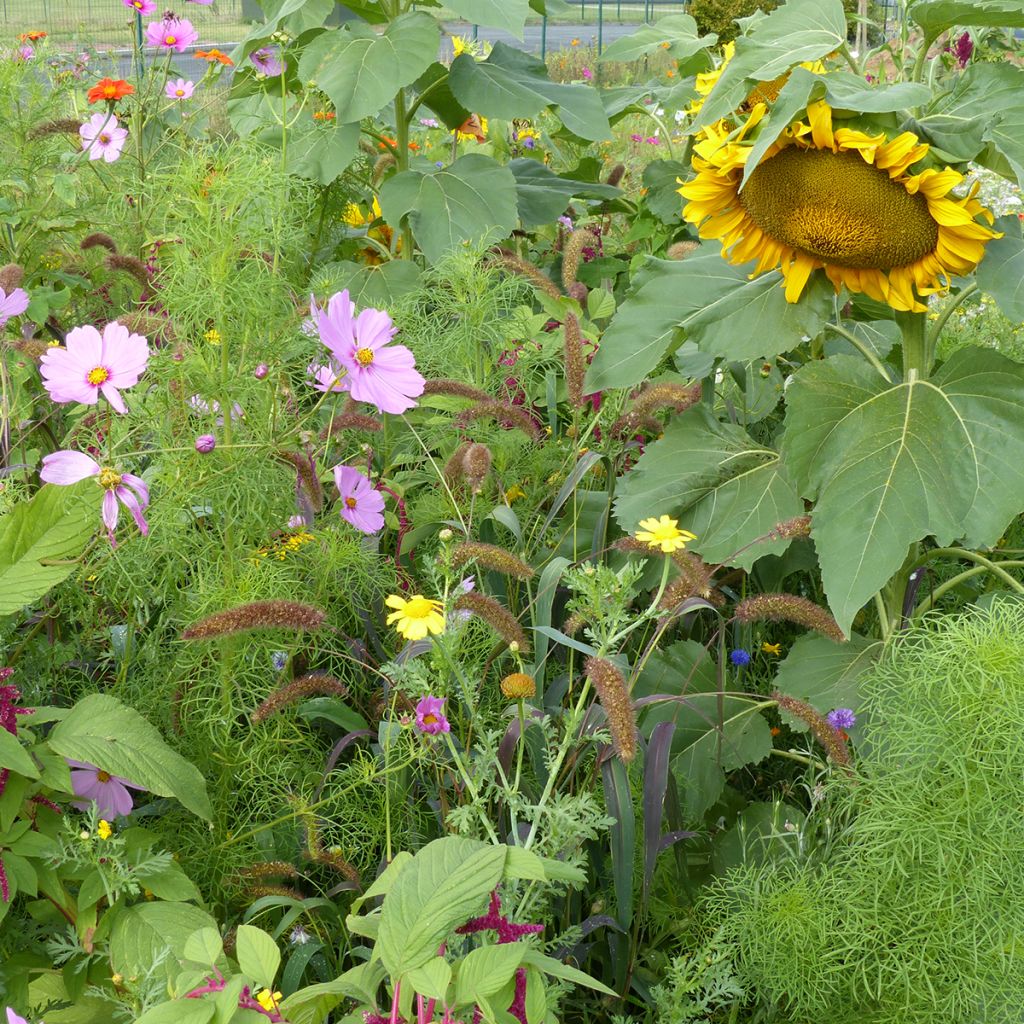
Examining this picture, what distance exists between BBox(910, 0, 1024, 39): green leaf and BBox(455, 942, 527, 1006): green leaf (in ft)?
4.95

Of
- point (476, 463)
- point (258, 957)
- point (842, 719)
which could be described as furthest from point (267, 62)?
point (258, 957)

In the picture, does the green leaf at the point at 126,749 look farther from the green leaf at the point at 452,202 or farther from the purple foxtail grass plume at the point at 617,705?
the green leaf at the point at 452,202

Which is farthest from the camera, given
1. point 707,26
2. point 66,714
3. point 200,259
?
point 707,26

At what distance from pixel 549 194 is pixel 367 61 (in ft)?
2.33

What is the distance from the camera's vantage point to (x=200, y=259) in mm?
1826

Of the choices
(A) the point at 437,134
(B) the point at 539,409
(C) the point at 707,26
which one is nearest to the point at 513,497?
(B) the point at 539,409

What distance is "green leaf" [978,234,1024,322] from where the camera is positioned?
1.79m

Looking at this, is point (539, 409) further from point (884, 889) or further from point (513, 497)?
point (884, 889)

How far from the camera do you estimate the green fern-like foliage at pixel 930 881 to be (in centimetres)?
138

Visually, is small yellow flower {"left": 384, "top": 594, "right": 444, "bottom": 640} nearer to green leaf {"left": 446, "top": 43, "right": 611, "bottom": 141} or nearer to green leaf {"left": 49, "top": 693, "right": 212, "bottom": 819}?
green leaf {"left": 49, "top": 693, "right": 212, "bottom": 819}

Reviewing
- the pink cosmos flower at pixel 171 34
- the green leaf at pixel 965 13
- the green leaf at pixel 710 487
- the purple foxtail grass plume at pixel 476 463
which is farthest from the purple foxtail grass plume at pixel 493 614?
the pink cosmos flower at pixel 171 34

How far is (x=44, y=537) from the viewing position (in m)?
1.50

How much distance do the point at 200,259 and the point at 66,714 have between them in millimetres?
725

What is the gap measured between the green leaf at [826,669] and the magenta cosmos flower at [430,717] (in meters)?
0.67
